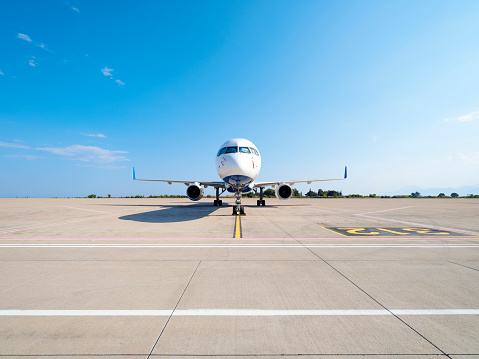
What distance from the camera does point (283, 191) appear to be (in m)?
Result: 18.9

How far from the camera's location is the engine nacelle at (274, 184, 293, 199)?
61.3 ft

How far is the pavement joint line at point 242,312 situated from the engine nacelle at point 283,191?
15.8 m

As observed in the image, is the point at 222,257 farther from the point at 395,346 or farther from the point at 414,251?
the point at 414,251

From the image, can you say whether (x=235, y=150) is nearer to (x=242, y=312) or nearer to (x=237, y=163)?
(x=237, y=163)

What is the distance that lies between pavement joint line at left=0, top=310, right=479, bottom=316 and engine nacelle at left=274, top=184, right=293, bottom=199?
51.9 ft

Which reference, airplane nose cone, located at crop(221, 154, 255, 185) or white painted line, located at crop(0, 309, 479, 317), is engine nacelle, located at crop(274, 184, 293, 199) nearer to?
airplane nose cone, located at crop(221, 154, 255, 185)

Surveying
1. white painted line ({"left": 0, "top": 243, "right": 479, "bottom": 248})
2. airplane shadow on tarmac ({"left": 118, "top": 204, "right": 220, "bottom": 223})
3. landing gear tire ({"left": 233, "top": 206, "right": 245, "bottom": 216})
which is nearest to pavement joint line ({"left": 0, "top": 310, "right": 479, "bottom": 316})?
white painted line ({"left": 0, "top": 243, "right": 479, "bottom": 248})

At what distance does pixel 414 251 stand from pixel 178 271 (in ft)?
19.8

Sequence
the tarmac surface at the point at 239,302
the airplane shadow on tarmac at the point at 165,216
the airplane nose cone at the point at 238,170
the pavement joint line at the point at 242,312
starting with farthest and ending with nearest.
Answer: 1. the airplane nose cone at the point at 238,170
2. the airplane shadow on tarmac at the point at 165,216
3. the pavement joint line at the point at 242,312
4. the tarmac surface at the point at 239,302

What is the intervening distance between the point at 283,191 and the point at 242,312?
54.1 ft

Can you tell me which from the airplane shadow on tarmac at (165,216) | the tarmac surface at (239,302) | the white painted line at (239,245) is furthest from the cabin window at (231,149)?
the tarmac surface at (239,302)

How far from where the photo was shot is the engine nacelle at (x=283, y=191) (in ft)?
61.3

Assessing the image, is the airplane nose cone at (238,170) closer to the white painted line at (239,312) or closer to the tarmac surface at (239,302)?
the tarmac surface at (239,302)

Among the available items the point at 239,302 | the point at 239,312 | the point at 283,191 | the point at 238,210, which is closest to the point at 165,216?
the point at 238,210
